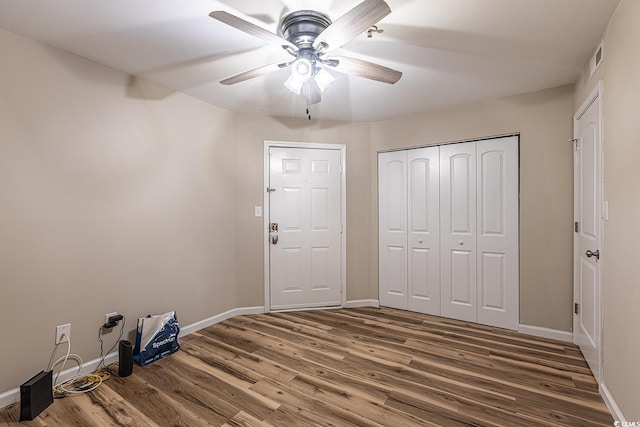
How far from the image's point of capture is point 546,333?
2844 mm

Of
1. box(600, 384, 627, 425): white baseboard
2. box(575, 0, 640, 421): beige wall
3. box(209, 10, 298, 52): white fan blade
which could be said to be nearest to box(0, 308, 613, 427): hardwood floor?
box(600, 384, 627, 425): white baseboard

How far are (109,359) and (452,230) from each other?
338cm

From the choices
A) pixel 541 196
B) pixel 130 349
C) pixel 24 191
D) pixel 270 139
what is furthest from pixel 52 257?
pixel 541 196

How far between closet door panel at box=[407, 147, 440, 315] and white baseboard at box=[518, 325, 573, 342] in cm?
82

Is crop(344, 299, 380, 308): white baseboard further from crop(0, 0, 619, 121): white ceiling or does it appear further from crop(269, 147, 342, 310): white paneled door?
crop(0, 0, 619, 121): white ceiling

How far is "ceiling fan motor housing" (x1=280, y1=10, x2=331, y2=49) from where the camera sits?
169 centimetres

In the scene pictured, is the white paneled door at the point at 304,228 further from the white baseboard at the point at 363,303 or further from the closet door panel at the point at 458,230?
the closet door panel at the point at 458,230

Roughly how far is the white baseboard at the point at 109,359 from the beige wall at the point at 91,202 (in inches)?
2.1

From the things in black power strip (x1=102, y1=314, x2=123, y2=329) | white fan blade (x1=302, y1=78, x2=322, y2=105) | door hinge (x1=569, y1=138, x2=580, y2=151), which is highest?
white fan blade (x1=302, y1=78, x2=322, y2=105)

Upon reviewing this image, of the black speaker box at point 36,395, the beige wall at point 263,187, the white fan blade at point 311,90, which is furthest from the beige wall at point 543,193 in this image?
the black speaker box at point 36,395

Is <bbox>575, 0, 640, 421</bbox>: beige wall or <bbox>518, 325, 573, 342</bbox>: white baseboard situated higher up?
<bbox>575, 0, 640, 421</bbox>: beige wall

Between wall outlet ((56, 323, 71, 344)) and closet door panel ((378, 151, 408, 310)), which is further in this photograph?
closet door panel ((378, 151, 408, 310))

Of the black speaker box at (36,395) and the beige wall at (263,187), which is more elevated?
the beige wall at (263,187)

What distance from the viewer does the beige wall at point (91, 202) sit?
6.28 ft
